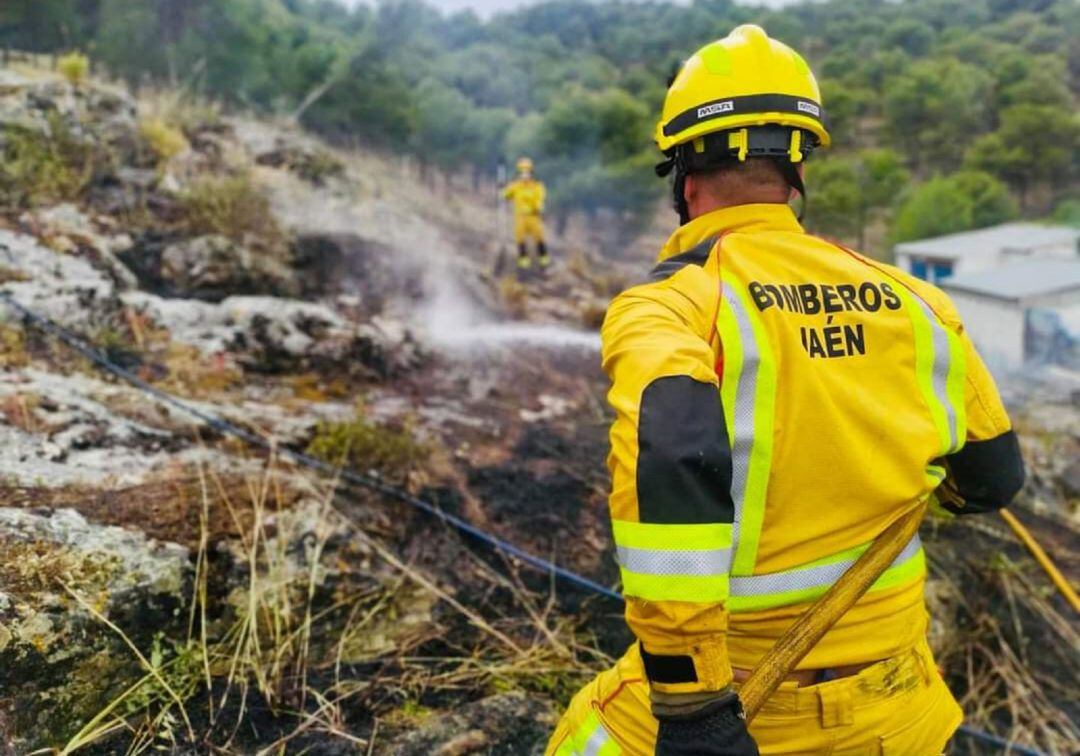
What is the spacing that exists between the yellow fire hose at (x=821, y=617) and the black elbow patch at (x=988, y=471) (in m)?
0.33

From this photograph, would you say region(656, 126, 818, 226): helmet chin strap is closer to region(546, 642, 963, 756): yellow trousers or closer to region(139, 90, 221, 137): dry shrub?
region(546, 642, 963, 756): yellow trousers

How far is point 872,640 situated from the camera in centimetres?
145

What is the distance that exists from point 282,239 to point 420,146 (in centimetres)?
1227

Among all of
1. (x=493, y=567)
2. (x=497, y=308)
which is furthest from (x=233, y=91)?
(x=493, y=567)

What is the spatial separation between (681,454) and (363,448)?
2.92 m

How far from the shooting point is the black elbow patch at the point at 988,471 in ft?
5.45

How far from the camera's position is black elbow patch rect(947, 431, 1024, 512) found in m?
1.66

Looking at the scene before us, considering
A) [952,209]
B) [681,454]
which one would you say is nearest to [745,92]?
[681,454]

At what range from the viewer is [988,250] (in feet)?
43.6

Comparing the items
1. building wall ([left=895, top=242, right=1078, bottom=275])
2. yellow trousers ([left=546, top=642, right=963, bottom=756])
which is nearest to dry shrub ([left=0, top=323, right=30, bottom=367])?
yellow trousers ([left=546, top=642, right=963, bottom=756])

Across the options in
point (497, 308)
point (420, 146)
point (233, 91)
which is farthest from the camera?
point (420, 146)

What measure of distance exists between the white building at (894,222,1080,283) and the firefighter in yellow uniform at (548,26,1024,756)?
13036 millimetres

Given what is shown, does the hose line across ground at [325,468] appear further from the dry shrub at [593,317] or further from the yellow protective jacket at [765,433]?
the dry shrub at [593,317]

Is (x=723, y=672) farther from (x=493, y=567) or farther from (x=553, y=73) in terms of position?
(x=553, y=73)
